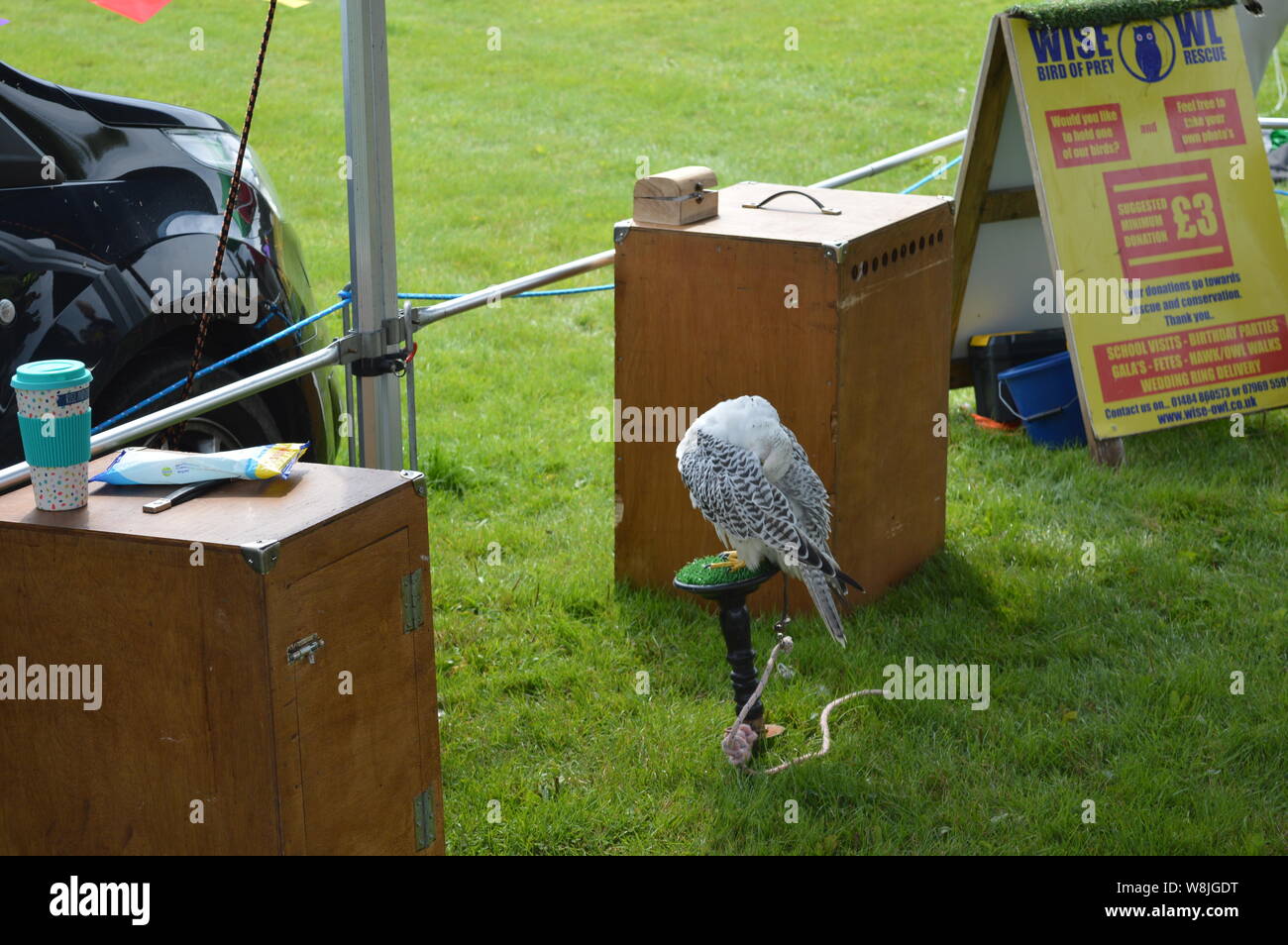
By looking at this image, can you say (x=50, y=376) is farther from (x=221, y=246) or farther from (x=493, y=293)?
(x=493, y=293)

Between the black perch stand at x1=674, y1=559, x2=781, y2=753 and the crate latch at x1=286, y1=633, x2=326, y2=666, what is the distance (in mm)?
1173

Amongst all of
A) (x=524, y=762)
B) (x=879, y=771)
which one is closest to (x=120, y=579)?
(x=524, y=762)

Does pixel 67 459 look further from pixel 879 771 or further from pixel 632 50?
pixel 632 50

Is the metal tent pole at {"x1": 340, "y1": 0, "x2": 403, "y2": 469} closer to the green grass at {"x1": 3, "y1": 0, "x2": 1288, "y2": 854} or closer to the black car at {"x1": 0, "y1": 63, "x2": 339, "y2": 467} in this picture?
the black car at {"x1": 0, "y1": 63, "x2": 339, "y2": 467}

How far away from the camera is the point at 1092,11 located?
18.5 ft

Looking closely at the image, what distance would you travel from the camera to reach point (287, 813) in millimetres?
2525

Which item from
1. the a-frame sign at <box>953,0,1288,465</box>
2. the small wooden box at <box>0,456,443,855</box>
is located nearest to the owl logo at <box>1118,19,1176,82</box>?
the a-frame sign at <box>953,0,1288,465</box>

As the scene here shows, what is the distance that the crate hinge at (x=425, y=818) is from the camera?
2932 millimetres

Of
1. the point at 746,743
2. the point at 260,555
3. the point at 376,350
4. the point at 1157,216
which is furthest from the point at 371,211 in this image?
the point at 1157,216

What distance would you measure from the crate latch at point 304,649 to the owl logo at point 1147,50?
4.60m

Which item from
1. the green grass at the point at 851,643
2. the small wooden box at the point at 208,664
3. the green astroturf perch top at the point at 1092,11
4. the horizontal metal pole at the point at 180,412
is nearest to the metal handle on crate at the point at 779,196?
the green grass at the point at 851,643

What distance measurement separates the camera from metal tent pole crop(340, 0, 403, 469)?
11.1 feet
